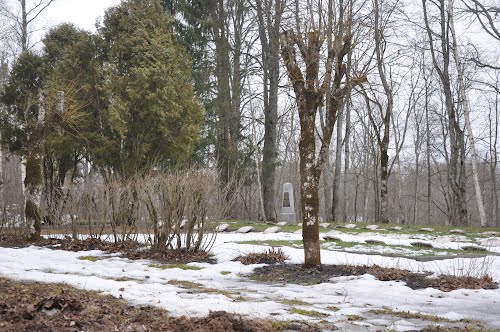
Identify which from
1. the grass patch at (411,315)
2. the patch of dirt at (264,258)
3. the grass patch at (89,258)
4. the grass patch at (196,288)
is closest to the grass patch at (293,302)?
the grass patch at (196,288)

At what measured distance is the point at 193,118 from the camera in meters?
18.8

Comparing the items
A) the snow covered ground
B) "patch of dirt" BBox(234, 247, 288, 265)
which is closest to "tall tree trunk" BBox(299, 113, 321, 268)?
the snow covered ground

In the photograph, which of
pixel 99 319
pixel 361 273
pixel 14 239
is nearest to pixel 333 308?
pixel 361 273

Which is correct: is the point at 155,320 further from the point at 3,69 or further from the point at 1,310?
the point at 3,69

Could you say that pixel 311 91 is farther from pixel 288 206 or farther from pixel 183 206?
pixel 288 206

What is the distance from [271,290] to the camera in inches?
237

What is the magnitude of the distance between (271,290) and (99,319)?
264cm

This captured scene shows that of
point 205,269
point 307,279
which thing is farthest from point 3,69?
point 307,279

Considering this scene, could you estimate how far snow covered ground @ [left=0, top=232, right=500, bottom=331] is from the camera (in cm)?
459

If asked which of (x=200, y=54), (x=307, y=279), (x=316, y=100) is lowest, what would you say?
(x=307, y=279)

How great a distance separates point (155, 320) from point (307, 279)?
3208mm

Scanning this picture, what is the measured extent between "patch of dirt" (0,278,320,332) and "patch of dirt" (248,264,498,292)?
2690 mm

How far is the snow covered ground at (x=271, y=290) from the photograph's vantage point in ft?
15.0

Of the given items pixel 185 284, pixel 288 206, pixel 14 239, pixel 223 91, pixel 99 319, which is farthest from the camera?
pixel 223 91
